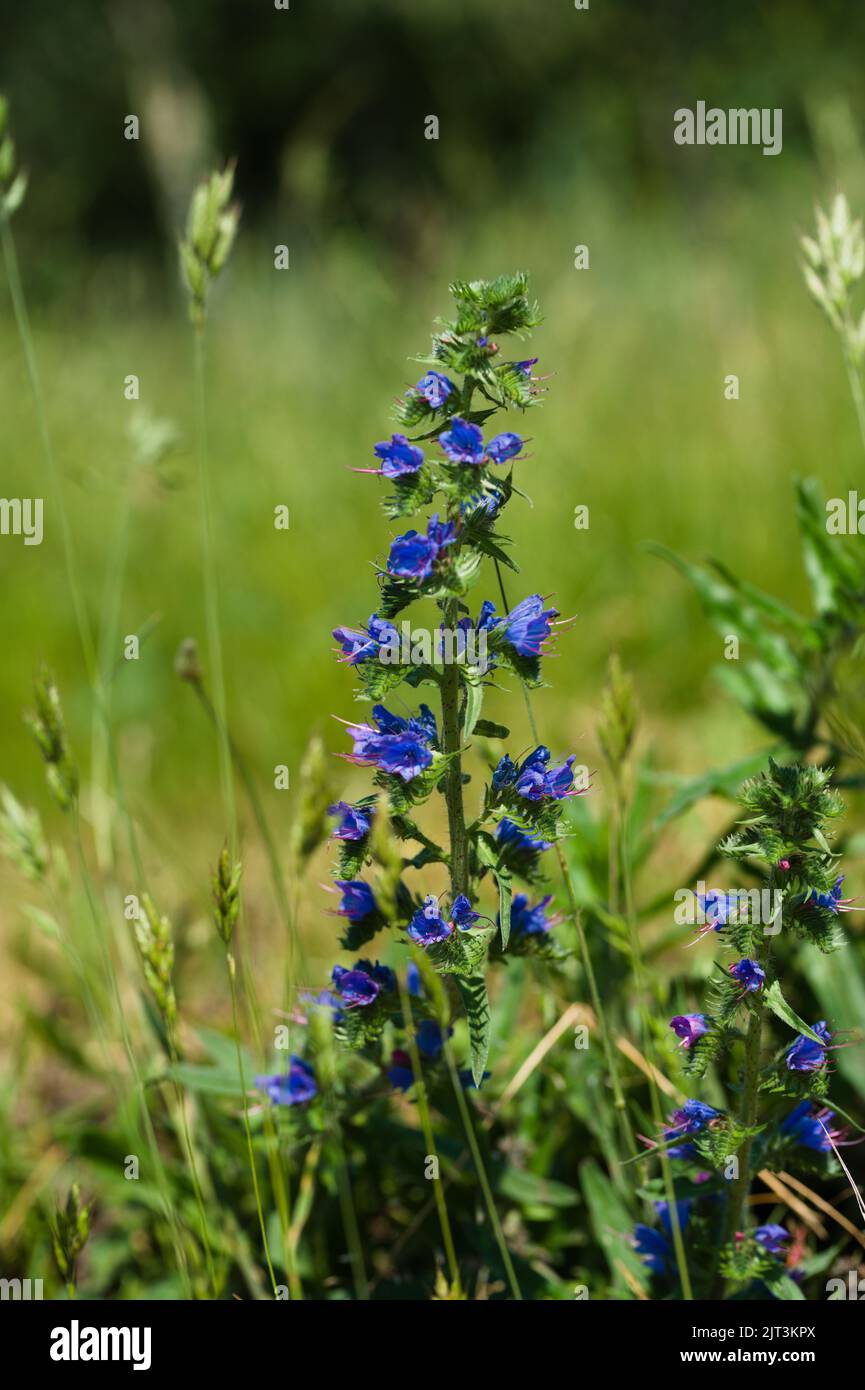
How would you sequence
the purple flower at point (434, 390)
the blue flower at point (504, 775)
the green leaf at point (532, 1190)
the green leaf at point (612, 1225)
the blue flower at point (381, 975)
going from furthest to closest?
the green leaf at point (532, 1190), the green leaf at point (612, 1225), the blue flower at point (381, 975), the blue flower at point (504, 775), the purple flower at point (434, 390)

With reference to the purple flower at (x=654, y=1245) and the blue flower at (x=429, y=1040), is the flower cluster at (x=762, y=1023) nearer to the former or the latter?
the purple flower at (x=654, y=1245)

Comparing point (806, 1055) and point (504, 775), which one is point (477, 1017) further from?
point (806, 1055)

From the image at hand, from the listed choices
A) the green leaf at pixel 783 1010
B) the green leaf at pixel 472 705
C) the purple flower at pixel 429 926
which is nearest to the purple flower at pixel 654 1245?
the green leaf at pixel 783 1010

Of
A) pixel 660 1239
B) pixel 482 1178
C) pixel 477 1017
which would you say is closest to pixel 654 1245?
pixel 660 1239

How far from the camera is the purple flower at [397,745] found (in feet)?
5.17

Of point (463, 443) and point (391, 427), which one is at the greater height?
point (391, 427)

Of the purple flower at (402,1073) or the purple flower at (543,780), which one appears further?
the purple flower at (402,1073)

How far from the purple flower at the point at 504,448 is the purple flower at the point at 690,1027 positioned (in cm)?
75

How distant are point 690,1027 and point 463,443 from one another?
0.80 meters

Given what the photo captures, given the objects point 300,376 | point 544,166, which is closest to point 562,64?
point 544,166

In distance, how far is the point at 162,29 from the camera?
830 inches

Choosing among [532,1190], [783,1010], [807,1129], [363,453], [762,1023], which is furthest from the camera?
[363,453]

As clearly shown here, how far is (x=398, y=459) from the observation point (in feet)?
5.09

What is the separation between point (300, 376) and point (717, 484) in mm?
3278
